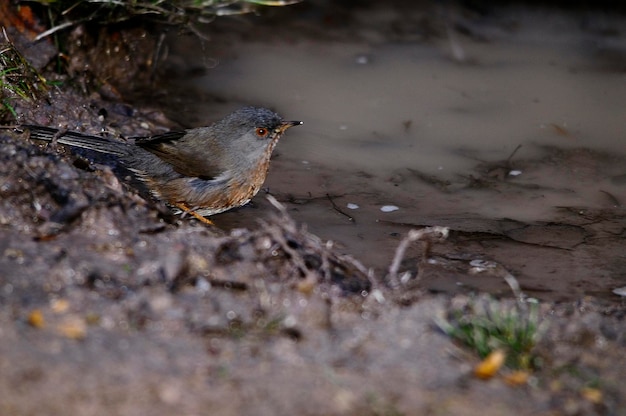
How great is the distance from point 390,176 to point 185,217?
5.34 feet

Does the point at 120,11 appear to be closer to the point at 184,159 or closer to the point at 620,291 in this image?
the point at 184,159

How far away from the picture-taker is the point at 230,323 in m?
4.09

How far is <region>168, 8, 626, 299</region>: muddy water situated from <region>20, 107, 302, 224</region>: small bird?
29 centimetres

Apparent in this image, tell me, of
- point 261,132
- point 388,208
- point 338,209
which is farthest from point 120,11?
point 388,208

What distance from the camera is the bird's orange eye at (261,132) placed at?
6047mm

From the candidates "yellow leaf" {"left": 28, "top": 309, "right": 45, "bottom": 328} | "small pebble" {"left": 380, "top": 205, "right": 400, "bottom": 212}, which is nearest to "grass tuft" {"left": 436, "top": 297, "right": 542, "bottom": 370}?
"yellow leaf" {"left": 28, "top": 309, "right": 45, "bottom": 328}

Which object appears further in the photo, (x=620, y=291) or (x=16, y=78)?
(x=16, y=78)

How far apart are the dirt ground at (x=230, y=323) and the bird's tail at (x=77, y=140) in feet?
1.06

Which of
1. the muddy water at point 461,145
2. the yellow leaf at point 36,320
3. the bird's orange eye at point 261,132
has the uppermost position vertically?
the yellow leaf at point 36,320

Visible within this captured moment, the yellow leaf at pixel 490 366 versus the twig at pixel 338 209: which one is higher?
the yellow leaf at pixel 490 366

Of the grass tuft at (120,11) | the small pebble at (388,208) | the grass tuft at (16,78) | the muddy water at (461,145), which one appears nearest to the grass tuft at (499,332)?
the muddy water at (461,145)

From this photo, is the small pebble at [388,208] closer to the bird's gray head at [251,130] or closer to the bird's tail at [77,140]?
the bird's gray head at [251,130]

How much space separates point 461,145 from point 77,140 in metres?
3.13

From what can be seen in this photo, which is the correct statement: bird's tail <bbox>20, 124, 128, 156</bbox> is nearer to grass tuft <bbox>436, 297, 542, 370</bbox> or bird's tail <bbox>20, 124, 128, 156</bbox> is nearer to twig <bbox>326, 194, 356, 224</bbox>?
twig <bbox>326, 194, 356, 224</bbox>
